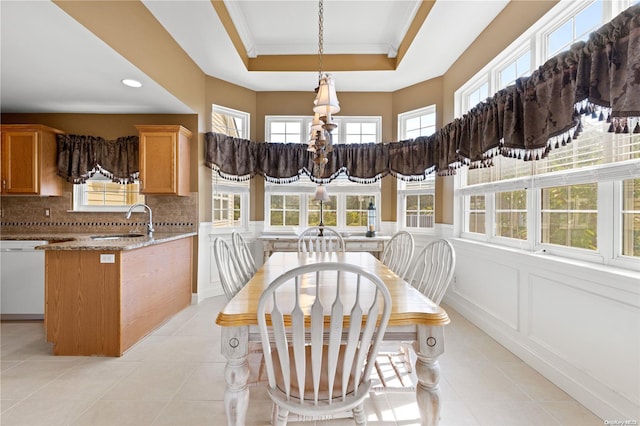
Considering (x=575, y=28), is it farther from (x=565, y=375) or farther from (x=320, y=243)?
(x=320, y=243)

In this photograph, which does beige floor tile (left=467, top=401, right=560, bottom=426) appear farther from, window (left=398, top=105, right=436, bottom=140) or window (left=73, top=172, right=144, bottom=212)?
window (left=73, top=172, right=144, bottom=212)

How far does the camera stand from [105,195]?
12.8 ft

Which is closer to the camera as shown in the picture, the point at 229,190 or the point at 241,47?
the point at 241,47

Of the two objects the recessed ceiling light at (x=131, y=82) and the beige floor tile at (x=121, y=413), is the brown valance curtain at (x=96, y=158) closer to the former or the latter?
the recessed ceiling light at (x=131, y=82)

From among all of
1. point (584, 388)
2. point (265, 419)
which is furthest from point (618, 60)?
point (265, 419)

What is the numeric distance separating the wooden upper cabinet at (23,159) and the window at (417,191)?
14.9 feet

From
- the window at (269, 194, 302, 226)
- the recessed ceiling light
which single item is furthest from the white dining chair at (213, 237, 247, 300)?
the window at (269, 194, 302, 226)

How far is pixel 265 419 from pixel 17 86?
12.7ft

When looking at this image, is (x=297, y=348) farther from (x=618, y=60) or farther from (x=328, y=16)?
(x=328, y=16)

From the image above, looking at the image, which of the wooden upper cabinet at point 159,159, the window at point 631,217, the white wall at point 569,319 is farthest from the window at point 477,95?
the wooden upper cabinet at point 159,159

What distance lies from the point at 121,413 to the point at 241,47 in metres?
3.60

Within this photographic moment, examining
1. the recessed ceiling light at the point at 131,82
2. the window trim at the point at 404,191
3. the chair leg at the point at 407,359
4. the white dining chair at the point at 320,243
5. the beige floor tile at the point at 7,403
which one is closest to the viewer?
the beige floor tile at the point at 7,403

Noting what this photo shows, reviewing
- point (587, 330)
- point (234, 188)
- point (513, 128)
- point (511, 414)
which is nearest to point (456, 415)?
point (511, 414)

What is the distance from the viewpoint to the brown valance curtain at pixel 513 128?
1428 millimetres
